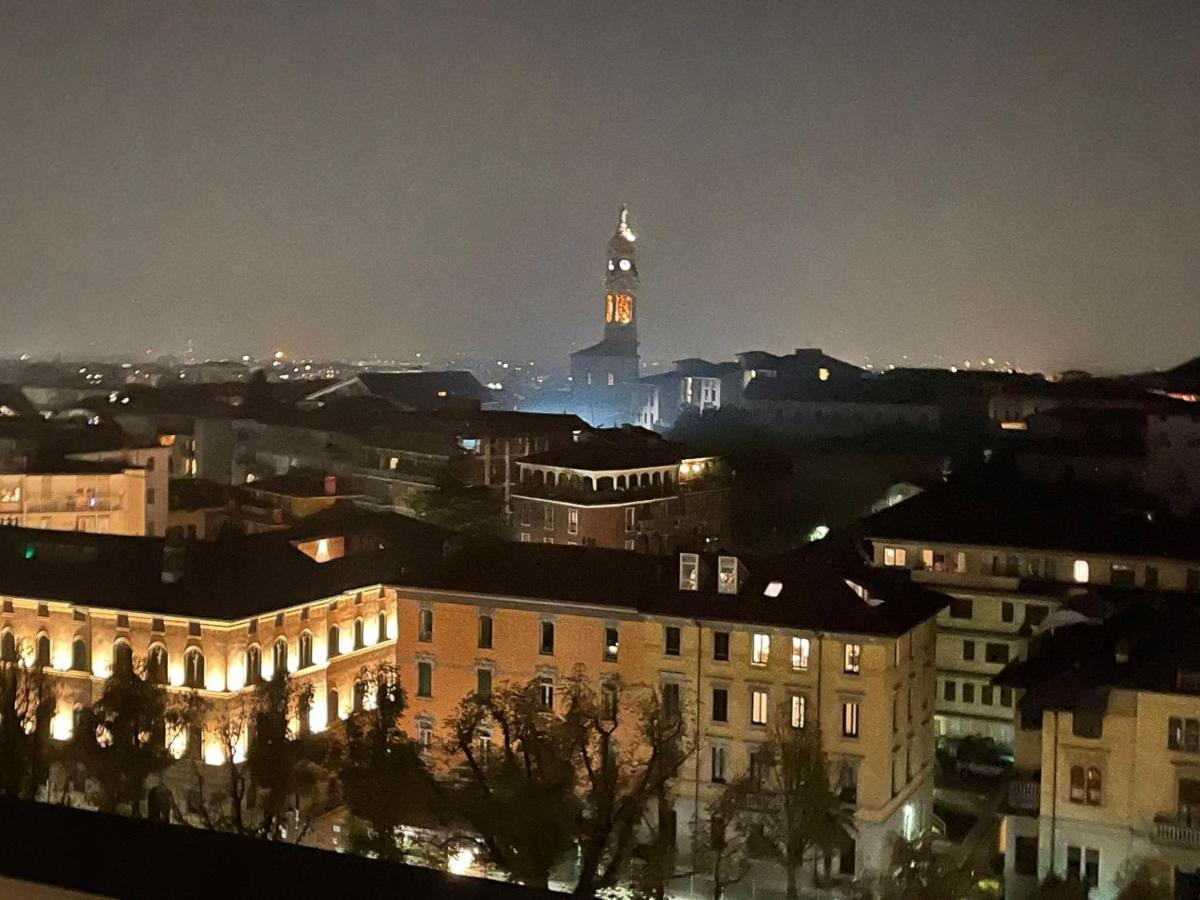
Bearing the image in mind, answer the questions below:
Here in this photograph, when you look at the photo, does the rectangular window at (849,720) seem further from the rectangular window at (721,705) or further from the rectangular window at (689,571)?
the rectangular window at (689,571)

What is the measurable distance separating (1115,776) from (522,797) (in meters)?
5.91

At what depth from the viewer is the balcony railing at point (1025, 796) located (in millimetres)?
14430

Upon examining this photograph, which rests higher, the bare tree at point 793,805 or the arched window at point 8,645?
the arched window at point 8,645

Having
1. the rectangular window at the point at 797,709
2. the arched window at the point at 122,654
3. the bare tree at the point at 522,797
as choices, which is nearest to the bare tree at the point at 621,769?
the bare tree at the point at 522,797

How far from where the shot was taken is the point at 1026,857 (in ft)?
46.7

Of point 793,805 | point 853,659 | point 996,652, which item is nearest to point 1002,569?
point 996,652

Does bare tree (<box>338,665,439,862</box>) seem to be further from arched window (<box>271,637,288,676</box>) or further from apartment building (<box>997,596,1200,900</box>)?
apartment building (<box>997,596,1200,900</box>)

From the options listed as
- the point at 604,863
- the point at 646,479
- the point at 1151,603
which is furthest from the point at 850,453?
the point at 604,863

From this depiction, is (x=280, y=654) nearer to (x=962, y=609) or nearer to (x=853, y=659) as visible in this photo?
(x=853, y=659)

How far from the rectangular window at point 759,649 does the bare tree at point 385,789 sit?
13.1ft

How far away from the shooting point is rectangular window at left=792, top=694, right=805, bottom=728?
50.7 feet

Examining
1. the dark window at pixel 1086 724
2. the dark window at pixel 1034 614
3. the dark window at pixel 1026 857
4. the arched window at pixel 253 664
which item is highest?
the dark window at pixel 1034 614

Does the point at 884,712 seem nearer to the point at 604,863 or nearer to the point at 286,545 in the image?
the point at 604,863

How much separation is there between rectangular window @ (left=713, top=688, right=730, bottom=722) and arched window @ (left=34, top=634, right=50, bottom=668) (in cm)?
958
